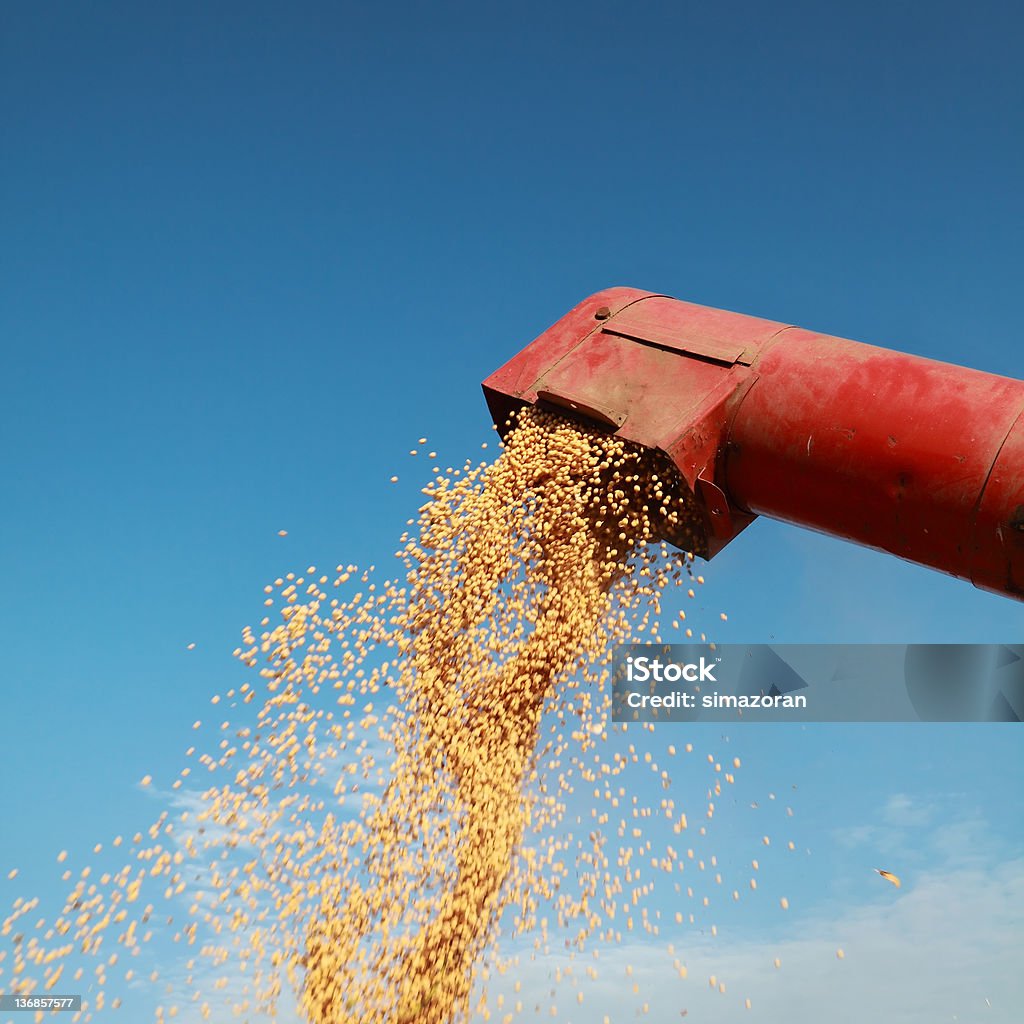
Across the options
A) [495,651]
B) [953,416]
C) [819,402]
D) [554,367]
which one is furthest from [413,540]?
[953,416]

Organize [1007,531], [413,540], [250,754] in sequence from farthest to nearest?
[413,540], [250,754], [1007,531]

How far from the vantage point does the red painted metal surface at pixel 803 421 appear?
312cm

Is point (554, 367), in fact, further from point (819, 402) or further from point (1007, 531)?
point (1007, 531)

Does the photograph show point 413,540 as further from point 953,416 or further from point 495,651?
point 953,416


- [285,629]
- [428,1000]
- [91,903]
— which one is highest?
[285,629]

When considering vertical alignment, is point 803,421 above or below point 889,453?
above

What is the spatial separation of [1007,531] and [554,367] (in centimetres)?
176

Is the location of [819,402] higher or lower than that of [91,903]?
higher

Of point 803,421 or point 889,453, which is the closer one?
point 889,453

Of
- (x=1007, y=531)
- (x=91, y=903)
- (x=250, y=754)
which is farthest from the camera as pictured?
(x=250, y=754)

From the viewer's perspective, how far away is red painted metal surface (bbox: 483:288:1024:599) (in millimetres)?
3125

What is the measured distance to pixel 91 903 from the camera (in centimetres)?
331

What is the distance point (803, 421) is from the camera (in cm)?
338

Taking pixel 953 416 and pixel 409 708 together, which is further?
pixel 409 708
